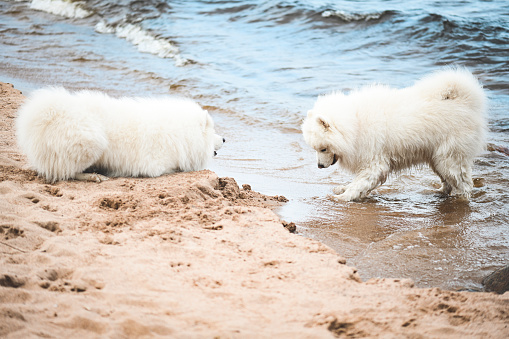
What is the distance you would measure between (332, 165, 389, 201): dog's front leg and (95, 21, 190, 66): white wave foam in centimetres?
885

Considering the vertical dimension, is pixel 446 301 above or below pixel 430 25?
below

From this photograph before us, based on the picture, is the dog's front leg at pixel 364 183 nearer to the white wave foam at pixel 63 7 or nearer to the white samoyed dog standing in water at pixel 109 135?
the white samoyed dog standing in water at pixel 109 135

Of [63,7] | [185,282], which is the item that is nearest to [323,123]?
[185,282]

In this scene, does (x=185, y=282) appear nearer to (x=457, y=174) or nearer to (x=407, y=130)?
(x=407, y=130)

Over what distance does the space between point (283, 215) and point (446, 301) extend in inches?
84.1

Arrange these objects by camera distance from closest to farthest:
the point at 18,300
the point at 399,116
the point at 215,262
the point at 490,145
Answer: the point at 18,300
the point at 215,262
the point at 399,116
the point at 490,145

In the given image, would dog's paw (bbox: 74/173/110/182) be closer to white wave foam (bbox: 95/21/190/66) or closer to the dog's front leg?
the dog's front leg

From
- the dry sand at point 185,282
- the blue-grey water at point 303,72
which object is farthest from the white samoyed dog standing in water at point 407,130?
the dry sand at point 185,282

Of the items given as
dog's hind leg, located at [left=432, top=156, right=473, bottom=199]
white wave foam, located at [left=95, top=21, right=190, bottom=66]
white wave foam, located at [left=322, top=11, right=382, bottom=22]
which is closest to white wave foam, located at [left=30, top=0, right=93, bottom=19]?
white wave foam, located at [left=95, top=21, right=190, bottom=66]

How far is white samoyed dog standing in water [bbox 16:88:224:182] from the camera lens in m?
4.57

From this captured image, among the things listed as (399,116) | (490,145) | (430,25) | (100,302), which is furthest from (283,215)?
(430,25)

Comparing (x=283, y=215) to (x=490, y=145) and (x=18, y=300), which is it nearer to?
(x=18, y=300)

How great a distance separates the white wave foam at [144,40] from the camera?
47.1 ft

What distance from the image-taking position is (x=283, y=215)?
4.73m
